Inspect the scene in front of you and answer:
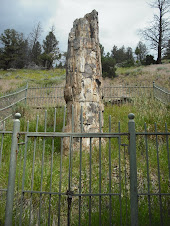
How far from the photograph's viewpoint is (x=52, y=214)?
2.54 m

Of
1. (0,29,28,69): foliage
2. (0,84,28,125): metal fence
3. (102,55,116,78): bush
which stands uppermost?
(0,29,28,69): foliage

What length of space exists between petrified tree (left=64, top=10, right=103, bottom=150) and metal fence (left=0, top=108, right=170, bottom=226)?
29.9 inches

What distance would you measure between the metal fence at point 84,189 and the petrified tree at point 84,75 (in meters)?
0.76

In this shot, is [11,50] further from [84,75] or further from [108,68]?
[84,75]

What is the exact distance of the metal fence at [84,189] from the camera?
2111mm

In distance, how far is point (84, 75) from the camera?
14.4 ft

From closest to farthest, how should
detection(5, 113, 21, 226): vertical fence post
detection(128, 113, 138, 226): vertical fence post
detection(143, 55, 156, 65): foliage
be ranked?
detection(128, 113, 138, 226): vertical fence post
detection(5, 113, 21, 226): vertical fence post
detection(143, 55, 156, 65): foliage

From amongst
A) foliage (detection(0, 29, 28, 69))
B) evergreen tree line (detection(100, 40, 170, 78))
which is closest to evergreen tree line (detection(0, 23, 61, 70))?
foliage (detection(0, 29, 28, 69))

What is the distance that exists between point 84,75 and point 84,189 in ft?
9.05

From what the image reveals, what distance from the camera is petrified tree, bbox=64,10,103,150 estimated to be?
4203mm

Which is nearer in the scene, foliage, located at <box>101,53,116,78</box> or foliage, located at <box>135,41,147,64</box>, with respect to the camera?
foliage, located at <box>101,53,116,78</box>

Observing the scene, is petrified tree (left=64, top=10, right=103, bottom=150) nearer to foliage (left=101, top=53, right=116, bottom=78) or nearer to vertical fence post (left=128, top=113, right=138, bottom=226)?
vertical fence post (left=128, top=113, right=138, bottom=226)

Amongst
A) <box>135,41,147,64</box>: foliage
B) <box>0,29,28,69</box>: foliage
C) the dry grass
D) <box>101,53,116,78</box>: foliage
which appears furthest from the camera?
<box>135,41,147,64</box>: foliage

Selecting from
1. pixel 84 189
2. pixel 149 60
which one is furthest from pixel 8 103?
pixel 149 60
